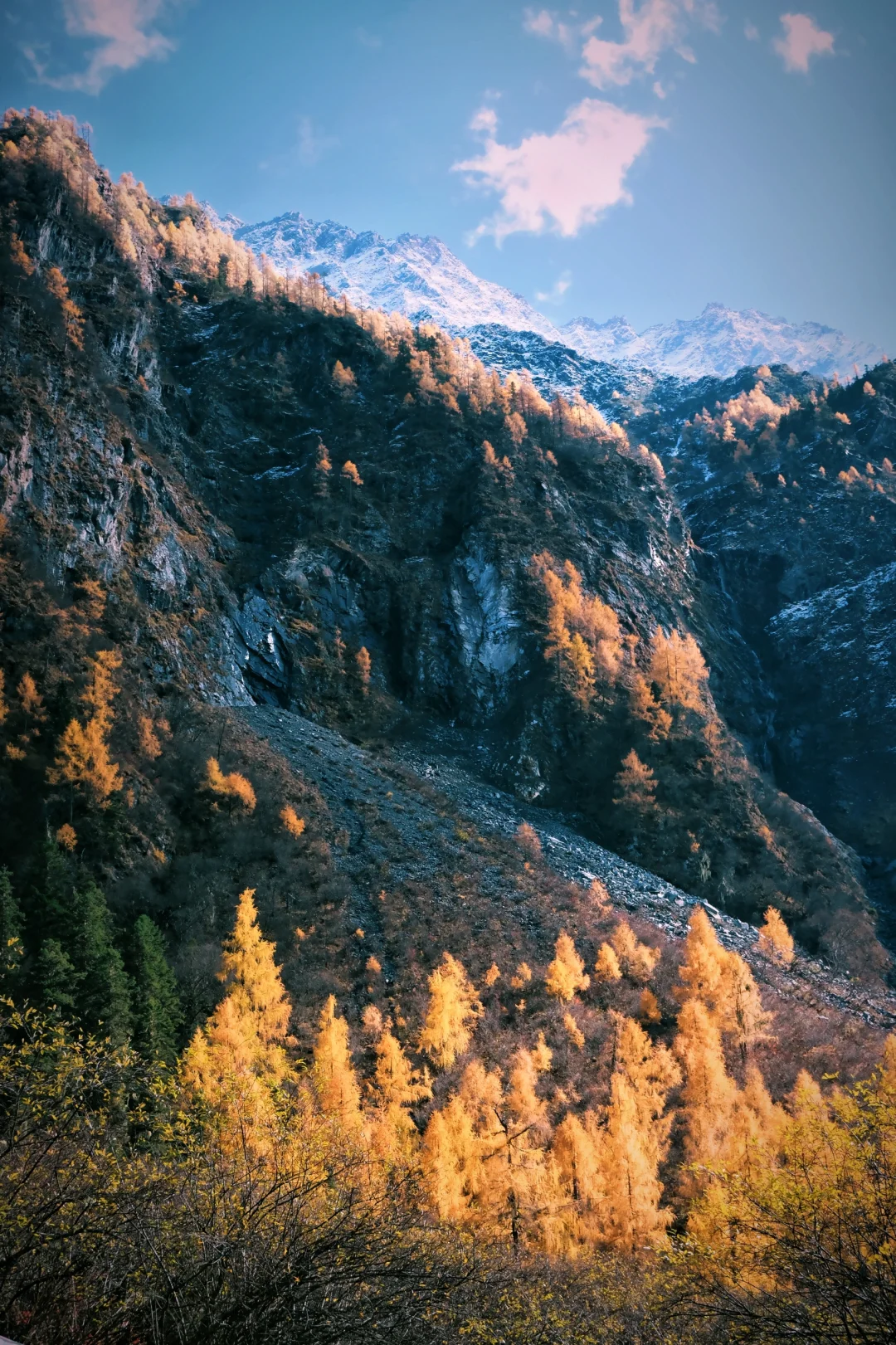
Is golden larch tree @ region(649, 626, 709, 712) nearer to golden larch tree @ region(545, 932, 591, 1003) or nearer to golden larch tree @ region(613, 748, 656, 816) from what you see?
golden larch tree @ region(613, 748, 656, 816)

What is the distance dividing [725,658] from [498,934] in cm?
8095

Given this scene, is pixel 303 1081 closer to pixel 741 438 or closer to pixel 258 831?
pixel 258 831

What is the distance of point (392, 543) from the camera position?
99.5 meters

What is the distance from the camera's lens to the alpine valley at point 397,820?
1190 cm

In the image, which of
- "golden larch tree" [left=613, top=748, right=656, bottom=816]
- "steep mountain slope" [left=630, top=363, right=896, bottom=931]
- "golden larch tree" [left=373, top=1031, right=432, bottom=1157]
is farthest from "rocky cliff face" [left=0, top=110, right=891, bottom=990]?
"golden larch tree" [left=373, top=1031, right=432, bottom=1157]

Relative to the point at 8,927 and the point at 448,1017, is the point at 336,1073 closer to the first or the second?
the point at 448,1017

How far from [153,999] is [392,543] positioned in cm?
7702

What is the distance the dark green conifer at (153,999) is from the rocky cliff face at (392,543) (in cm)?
2862

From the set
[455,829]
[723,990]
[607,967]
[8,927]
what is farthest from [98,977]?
[455,829]

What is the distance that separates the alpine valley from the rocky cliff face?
670 mm

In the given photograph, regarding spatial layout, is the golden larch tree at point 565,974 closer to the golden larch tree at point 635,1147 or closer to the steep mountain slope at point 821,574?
the golden larch tree at point 635,1147

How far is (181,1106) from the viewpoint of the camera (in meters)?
20.8

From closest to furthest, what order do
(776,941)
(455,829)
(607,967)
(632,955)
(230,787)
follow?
(607,967) → (632,955) → (230,787) → (776,941) → (455,829)

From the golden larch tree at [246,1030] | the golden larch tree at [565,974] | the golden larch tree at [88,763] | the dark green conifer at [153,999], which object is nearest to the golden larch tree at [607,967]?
the golden larch tree at [565,974]
